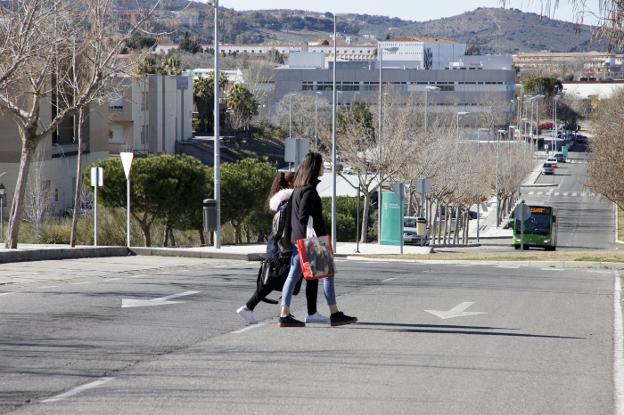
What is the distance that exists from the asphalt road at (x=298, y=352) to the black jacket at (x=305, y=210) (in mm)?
1130

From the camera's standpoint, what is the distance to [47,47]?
26359mm

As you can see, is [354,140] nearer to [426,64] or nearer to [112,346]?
[112,346]

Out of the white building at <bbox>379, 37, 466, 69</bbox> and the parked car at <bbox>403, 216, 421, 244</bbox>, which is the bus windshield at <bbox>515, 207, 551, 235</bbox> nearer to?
the parked car at <bbox>403, 216, 421, 244</bbox>

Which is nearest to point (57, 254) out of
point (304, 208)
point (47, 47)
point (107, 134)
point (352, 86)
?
point (47, 47)

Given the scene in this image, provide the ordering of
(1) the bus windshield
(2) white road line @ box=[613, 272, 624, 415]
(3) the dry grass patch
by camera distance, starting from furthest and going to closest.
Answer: (3) the dry grass patch
(1) the bus windshield
(2) white road line @ box=[613, 272, 624, 415]

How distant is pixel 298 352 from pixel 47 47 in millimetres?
17112

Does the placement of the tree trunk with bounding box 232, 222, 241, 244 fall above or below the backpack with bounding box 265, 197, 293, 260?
below

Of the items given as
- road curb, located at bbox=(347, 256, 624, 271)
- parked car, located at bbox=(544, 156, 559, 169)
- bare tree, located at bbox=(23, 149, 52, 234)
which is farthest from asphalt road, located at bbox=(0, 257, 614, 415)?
parked car, located at bbox=(544, 156, 559, 169)

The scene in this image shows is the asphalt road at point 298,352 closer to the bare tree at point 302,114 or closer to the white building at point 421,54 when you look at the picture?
the bare tree at point 302,114

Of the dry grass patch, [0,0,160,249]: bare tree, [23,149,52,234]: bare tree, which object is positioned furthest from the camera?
the dry grass patch

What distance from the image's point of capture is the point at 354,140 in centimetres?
5916

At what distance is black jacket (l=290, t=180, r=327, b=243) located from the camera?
12.4m

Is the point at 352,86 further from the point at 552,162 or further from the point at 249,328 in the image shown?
the point at 249,328

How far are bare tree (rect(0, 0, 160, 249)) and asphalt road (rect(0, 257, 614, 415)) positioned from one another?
7676 millimetres
